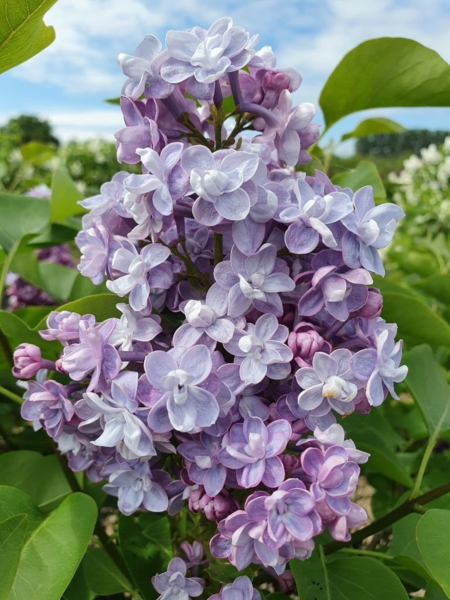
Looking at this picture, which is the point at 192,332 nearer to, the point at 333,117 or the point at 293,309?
the point at 293,309

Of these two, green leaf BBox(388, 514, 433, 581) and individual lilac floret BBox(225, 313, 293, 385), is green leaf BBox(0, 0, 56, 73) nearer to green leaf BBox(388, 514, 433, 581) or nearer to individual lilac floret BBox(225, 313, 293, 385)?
individual lilac floret BBox(225, 313, 293, 385)

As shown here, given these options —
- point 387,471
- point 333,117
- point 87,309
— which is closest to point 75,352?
point 87,309

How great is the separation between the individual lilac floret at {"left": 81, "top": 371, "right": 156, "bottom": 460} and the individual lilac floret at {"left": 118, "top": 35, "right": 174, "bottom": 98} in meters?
0.23

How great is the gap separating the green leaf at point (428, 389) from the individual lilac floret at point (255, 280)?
35cm

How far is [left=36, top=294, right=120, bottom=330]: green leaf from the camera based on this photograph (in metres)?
0.56

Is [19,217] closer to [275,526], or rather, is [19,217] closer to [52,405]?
[52,405]

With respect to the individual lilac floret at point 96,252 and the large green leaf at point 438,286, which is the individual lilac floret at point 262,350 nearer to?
the individual lilac floret at point 96,252

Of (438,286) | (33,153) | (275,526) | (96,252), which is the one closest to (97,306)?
(96,252)

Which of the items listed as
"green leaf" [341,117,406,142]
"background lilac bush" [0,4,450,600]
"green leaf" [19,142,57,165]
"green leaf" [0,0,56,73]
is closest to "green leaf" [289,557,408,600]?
"background lilac bush" [0,4,450,600]

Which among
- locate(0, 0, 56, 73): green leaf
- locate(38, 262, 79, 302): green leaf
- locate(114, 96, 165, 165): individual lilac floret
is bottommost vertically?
locate(38, 262, 79, 302): green leaf

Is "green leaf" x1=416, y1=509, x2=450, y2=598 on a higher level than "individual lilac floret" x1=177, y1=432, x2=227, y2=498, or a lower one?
lower

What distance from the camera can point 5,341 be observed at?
28.0 inches

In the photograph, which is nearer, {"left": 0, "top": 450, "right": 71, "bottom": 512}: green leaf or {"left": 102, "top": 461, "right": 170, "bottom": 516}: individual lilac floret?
{"left": 102, "top": 461, "right": 170, "bottom": 516}: individual lilac floret

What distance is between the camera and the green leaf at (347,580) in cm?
56
